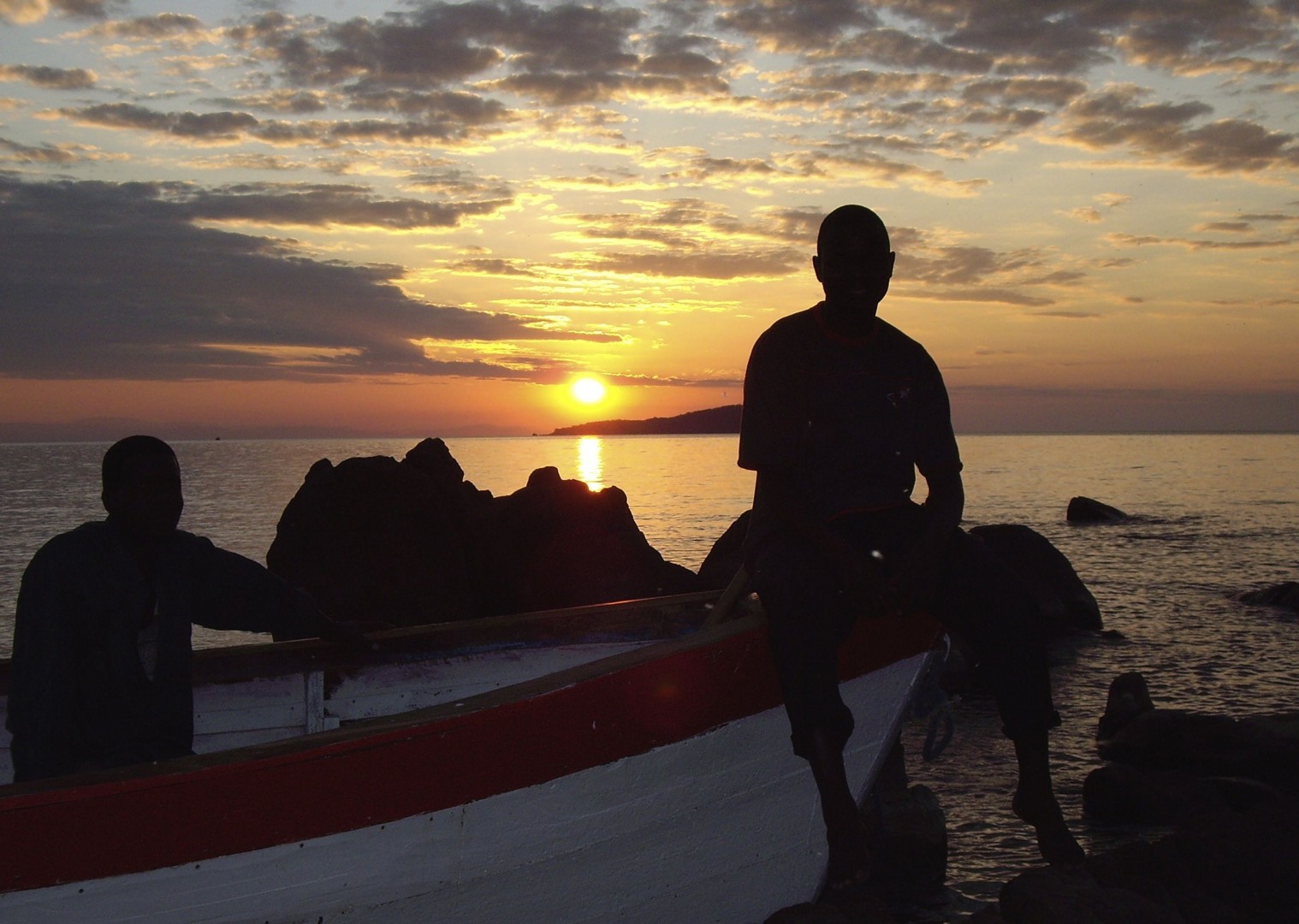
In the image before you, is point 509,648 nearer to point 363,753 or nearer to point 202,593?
point 202,593

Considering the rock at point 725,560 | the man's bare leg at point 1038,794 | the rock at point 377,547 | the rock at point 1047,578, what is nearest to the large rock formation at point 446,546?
the rock at point 377,547

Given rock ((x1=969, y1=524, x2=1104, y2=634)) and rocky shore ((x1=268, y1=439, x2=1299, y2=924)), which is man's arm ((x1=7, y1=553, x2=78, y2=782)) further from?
rock ((x1=969, y1=524, x2=1104, y2=634))

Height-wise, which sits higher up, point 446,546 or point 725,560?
point 446,546

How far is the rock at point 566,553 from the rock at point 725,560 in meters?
0.32

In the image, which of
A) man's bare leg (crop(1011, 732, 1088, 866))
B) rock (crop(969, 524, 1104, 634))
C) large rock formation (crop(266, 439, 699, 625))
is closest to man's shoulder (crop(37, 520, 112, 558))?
man's bare leg (crop(1011, 732, 1088, 866))

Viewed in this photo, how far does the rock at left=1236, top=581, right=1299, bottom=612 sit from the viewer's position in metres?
17.2

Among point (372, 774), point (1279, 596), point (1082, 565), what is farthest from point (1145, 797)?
point (1082, 565)

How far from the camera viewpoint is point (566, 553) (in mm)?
13367

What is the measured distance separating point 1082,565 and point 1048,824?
2405cm

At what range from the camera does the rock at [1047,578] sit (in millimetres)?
14836

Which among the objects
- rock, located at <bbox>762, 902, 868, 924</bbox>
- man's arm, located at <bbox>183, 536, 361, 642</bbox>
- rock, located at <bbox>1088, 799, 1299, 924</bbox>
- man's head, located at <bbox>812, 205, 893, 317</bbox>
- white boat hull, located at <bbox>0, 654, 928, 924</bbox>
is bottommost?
rock, located at <bbox>1088, 799, 1299, 924</bbox>

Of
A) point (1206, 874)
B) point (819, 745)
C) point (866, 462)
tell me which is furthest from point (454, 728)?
point (1206, 874)

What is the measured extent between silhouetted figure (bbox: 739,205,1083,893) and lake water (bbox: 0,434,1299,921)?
299 cm

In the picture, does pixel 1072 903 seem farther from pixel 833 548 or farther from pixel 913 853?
pixel 913 853
